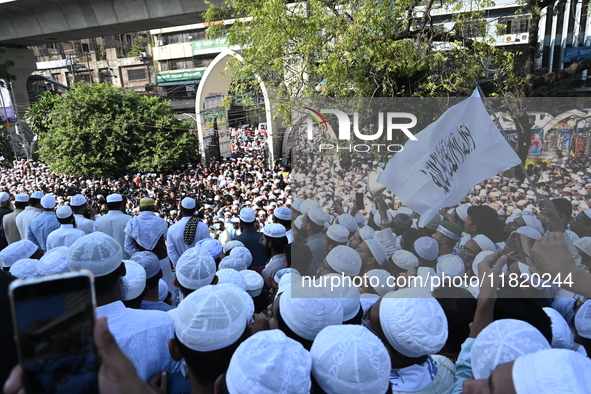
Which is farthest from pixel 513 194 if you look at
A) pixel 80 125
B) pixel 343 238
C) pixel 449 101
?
pixel 80 125

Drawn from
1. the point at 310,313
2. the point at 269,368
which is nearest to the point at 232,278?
the point at 310,313

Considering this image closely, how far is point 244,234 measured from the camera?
4.39 meters

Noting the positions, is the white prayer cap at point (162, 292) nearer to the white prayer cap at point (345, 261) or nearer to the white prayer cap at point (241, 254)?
the white prayer cap at point (241, 254)

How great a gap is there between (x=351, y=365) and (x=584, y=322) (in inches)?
51.9

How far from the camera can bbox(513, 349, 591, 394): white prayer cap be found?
942mm

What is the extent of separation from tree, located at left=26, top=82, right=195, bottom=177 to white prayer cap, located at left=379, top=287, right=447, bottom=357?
14.5 metres

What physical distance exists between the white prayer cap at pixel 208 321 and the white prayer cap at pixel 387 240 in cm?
226

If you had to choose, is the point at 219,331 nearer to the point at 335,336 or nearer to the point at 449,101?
the point at 335,336

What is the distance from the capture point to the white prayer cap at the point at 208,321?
1.44 m

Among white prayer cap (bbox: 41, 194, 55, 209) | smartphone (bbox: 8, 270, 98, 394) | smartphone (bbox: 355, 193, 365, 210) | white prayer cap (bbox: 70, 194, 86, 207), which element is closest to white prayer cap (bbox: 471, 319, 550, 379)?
smartphone (bbox: 8, 270, 98, 394)

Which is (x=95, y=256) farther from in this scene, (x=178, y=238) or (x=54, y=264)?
(x=178, y=238)

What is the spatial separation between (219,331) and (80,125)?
1596 centimetres

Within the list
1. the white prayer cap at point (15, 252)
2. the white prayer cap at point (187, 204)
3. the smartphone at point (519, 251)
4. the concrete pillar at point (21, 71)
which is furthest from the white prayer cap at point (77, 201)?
the concrete pillar at point (21, 71)

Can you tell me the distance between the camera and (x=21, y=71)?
20.6m
